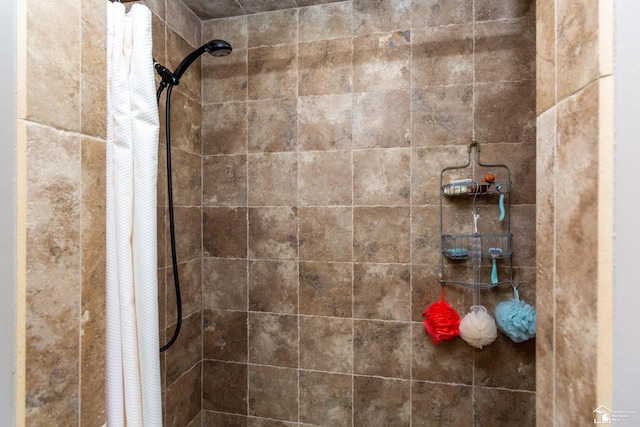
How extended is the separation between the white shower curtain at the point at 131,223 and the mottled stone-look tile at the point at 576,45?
853 mm

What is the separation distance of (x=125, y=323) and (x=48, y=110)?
1.85ft

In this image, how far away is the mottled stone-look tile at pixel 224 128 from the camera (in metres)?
1.73

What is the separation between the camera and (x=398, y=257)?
157 centimetres

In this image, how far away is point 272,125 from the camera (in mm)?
1697

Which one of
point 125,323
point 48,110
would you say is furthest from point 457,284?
point 48,110

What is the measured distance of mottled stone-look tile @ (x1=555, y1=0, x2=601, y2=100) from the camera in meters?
0.37

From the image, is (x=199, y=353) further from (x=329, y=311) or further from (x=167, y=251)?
(x=329, y=311)

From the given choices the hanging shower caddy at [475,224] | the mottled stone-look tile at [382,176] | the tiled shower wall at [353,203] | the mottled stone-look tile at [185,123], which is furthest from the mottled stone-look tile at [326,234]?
the mottled stone-look tile at [185,123]

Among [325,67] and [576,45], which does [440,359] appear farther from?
[325,67]

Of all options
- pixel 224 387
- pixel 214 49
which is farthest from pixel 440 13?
pixel 224 387

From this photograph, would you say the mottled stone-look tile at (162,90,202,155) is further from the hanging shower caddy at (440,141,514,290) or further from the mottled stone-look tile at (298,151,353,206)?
the hanging shower caddy at (440,141,514,290)

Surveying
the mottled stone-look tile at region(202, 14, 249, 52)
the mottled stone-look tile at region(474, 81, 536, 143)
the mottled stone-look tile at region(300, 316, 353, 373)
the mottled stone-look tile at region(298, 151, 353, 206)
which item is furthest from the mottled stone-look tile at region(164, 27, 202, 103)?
the mottled stone-look tile at region(474, 81, 536, 143)

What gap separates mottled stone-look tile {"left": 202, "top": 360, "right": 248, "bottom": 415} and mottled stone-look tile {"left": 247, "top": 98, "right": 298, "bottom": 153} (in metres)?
1.22

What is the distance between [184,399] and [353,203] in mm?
1348
